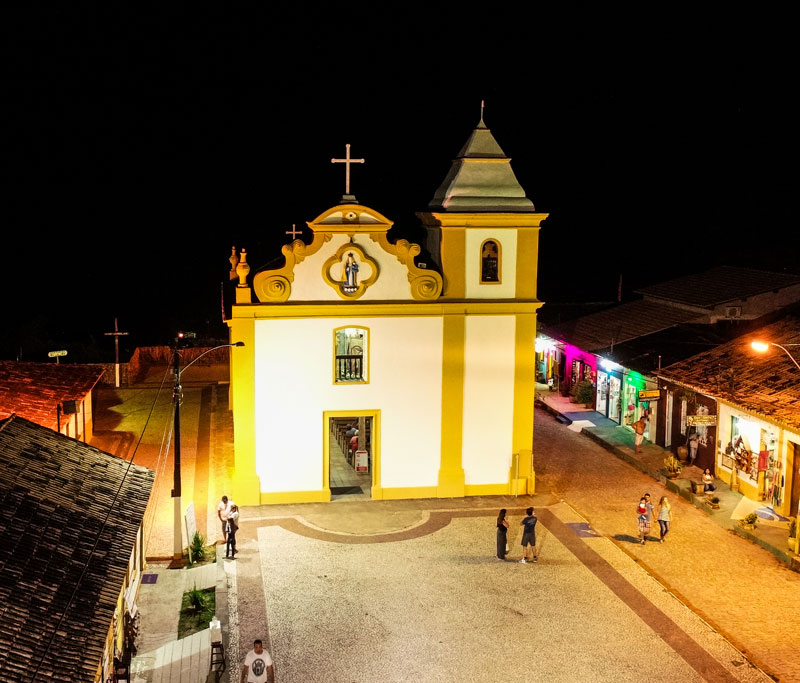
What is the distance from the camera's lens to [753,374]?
83.1 feet

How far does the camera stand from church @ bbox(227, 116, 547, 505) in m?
23.9

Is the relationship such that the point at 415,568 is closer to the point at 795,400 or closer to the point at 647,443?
the point at 795,400

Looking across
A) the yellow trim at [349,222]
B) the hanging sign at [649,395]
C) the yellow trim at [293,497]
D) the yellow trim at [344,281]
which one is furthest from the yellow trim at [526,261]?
the yellow trim at [293,497]

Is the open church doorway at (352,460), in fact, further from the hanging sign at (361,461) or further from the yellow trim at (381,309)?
the yellow trim at (381,309)

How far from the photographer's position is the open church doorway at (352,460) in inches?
972

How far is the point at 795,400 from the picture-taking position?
74.2 ft

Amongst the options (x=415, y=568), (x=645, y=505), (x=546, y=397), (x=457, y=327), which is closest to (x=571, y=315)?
(x=546, y=397)

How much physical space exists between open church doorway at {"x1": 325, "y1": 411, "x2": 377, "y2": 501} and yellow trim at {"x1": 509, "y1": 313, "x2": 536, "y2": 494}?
398 centimetres

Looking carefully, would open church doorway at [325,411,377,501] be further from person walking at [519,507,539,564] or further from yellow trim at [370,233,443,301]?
person walking at [519,507,539,564]

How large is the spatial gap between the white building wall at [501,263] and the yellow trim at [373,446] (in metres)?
4.29

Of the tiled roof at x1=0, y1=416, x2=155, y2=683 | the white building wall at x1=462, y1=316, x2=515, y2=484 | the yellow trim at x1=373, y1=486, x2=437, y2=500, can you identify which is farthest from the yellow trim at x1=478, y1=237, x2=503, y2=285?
the tiled roof at x1=0, y1=416, x2=155, y2=683

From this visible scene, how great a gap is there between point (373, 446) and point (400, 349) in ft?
9.02

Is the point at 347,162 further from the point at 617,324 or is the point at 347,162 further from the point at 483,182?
the point at 617,324

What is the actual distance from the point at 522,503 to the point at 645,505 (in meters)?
4.14
